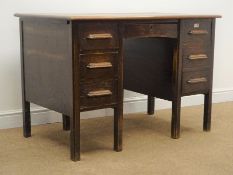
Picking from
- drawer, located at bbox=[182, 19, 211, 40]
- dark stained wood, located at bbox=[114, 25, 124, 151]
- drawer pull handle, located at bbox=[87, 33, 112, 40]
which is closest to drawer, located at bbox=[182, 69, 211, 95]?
drawer, located at bbox=[182, 19, 211, 40]

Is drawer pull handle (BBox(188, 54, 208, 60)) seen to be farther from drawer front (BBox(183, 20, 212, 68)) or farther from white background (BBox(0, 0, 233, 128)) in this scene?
white background (BBox(0, 0, 233, 128))

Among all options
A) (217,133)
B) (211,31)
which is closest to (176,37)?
(211,31)

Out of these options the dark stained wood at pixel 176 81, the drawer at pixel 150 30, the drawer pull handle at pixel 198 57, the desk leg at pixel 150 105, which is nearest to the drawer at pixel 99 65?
the drawer at pixel 150 30

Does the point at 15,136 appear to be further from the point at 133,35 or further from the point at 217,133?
the point at 217,133

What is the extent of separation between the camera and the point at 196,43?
2514 millimetres

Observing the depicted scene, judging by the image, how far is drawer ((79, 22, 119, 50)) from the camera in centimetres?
203

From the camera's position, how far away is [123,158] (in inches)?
85.1

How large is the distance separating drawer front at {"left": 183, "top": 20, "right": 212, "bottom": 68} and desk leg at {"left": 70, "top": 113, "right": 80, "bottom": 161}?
0.78 m

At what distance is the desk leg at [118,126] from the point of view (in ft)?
7.29

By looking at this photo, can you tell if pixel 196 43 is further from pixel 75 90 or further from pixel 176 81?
pixel 75 90
